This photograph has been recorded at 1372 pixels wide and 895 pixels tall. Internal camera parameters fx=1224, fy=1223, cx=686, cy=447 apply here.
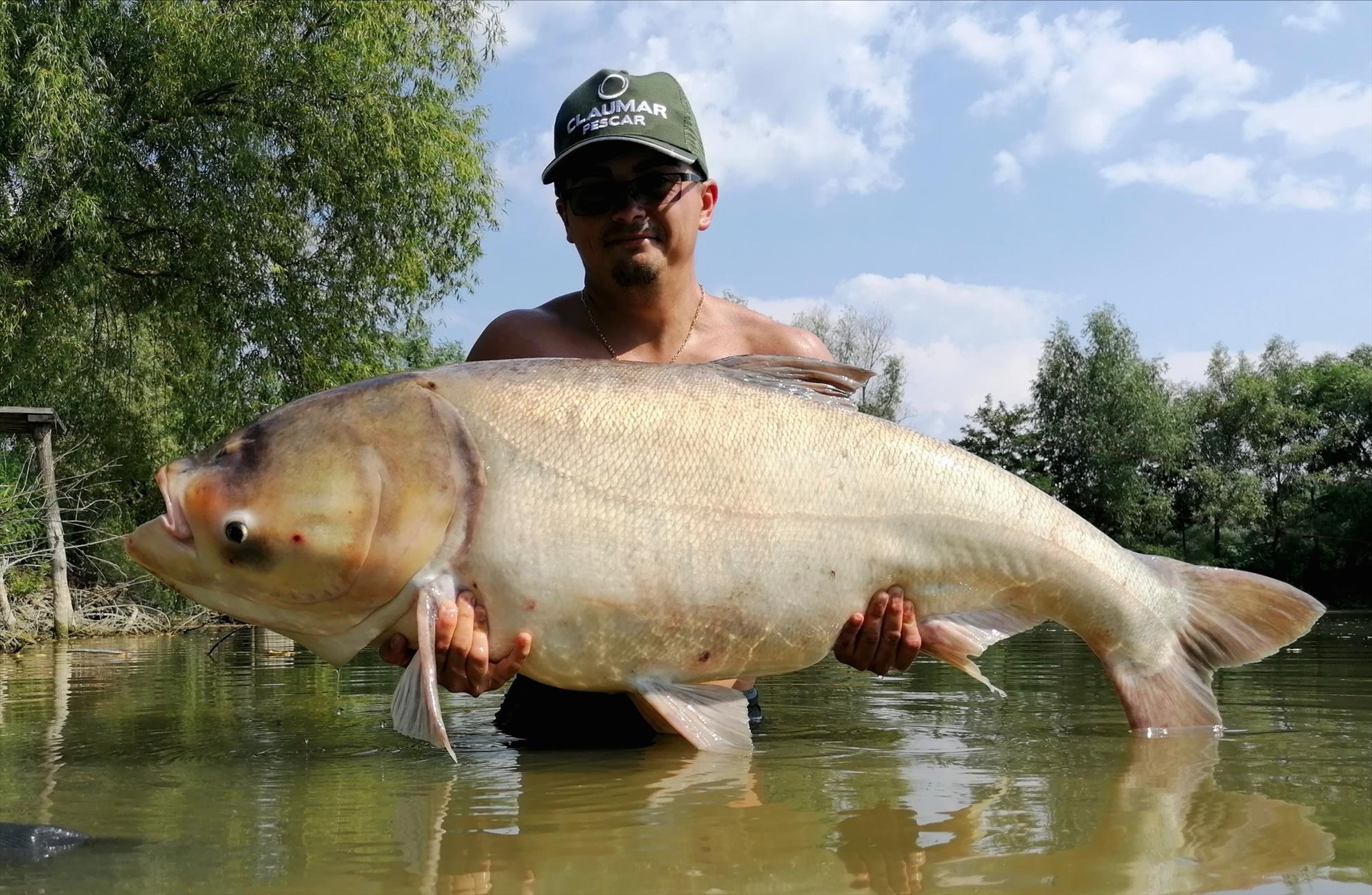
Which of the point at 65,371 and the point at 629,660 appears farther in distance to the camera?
the point at 65,371

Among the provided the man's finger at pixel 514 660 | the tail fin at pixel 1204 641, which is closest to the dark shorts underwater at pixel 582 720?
the man's finger at pixel 514 660

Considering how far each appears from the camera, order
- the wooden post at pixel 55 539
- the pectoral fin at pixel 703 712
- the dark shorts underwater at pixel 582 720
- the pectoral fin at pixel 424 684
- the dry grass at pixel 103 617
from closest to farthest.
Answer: the pectoral fin at pixel 424 684 < the pectoral fin at pixel 703 712 < the dark shorts underwater at pixel 582 720 < the wooden post at pixel 55 539 < the dry grass at pixel 103 617

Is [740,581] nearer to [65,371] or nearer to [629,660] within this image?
[629,660]

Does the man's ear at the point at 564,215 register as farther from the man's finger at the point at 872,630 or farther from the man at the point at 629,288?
the man's finger at the point at 872,630

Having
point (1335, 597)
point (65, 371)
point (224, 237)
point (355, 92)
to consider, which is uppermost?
point (355, 92)

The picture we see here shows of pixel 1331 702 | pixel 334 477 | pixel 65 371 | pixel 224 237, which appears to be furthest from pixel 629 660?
pixel 65 371

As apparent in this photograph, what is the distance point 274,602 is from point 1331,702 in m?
3.78

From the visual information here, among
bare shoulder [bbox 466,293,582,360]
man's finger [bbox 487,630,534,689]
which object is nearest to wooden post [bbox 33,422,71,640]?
bare shoulder [bbox 466,293,582,360]

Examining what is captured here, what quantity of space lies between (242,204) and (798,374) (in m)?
11.7

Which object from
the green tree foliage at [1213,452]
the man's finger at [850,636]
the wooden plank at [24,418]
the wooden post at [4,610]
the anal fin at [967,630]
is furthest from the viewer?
the green tree foliage at [1213,452]

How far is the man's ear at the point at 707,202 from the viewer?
4879 mm

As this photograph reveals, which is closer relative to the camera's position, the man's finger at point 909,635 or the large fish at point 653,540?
the large fish at point 653,540

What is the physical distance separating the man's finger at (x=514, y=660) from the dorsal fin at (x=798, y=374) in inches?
36.2

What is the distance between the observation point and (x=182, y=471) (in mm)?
3023
